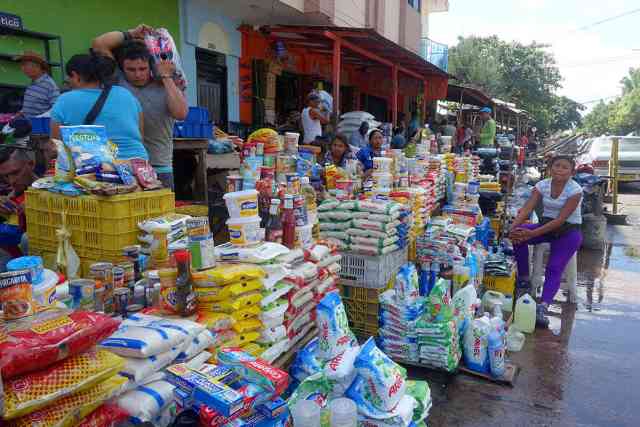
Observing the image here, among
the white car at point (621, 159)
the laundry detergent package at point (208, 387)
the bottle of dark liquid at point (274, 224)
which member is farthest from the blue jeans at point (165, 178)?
the white car at point (621, 159)

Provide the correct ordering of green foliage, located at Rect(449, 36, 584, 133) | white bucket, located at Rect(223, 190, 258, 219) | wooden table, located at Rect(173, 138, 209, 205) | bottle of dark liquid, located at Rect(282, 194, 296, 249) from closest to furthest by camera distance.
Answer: white bucket, located at Rect(223, 190, 258, 219), bottle of dark liquid, located at Rect(282, 194, 296, 249), wooden table, located at Rect(173, 138, 209, 205), green foliage, located at Rect(449, 36, 584, 133)

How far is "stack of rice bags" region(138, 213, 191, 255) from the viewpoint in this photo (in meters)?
2.88

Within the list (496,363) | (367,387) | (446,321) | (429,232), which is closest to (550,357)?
(496,363)

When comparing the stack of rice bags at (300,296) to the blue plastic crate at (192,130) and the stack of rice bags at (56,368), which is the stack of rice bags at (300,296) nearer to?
the stack of rice bags at (56,368)

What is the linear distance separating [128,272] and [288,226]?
3.69ft

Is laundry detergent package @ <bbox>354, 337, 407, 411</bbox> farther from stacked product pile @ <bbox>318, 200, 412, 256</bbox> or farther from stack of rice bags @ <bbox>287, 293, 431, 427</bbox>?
stacked product pile @ <bbox>318, 200, 412, 256</bbox>

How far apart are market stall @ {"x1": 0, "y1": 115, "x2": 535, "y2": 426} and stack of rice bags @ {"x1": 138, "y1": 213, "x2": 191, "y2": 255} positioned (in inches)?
0.5

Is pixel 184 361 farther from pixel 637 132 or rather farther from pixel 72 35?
pixel 637 132

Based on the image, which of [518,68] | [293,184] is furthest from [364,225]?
[518,68]

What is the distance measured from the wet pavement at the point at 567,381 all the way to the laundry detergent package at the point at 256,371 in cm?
163

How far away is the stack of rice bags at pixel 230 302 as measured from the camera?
8.02ft

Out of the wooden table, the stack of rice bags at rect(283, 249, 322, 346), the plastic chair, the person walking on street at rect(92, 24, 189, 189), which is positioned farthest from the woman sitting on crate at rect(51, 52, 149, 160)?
the plastic chair

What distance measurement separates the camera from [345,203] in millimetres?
4516

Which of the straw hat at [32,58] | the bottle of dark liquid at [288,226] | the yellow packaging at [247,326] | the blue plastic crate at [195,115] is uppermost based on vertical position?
the straw hat at [32,58]
